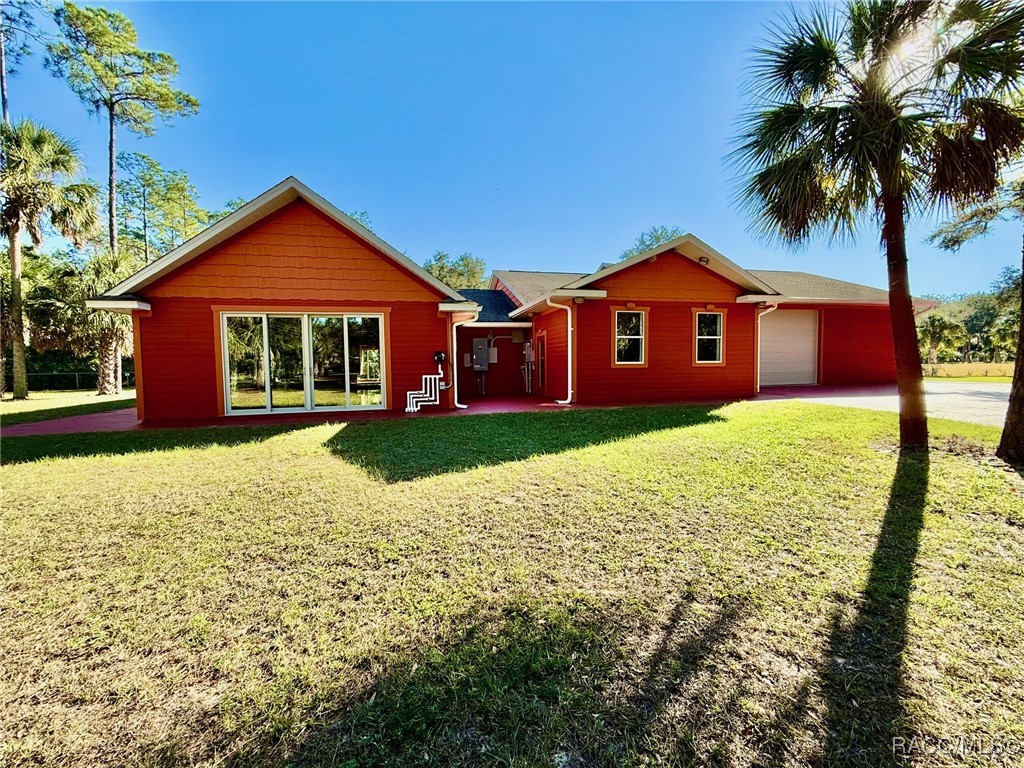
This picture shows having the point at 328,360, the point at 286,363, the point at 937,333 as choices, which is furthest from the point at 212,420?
the point at 937,333

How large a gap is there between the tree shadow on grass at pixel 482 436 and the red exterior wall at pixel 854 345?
852 cm

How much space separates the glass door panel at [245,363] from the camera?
32.6 ft

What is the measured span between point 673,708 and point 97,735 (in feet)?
8.14

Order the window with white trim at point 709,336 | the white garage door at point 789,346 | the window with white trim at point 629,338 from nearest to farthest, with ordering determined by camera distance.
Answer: the window with white trim at point 629,338 → the window with white trim at point 709,336 → the white garage door at point 789,346

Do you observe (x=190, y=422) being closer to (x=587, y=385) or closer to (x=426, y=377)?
(x=426, y=377)

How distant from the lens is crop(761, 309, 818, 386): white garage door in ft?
51.0

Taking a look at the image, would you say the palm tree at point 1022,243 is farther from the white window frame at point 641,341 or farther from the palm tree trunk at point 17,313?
the palm tree trunk at point 17,313

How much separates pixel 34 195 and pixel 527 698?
22.0 meters

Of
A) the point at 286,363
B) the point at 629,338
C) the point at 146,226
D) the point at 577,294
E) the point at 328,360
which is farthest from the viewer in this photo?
the point at 146,226

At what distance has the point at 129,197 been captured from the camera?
89.9 feet

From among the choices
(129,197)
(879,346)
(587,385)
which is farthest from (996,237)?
(129,197)

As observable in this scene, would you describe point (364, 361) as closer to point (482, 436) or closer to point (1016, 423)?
point (482, 436)

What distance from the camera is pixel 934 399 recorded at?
37.2 feet

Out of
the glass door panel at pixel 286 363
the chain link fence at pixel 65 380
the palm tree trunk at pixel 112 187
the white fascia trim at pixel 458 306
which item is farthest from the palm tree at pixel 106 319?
the white fascia trim at pixel 458 306
